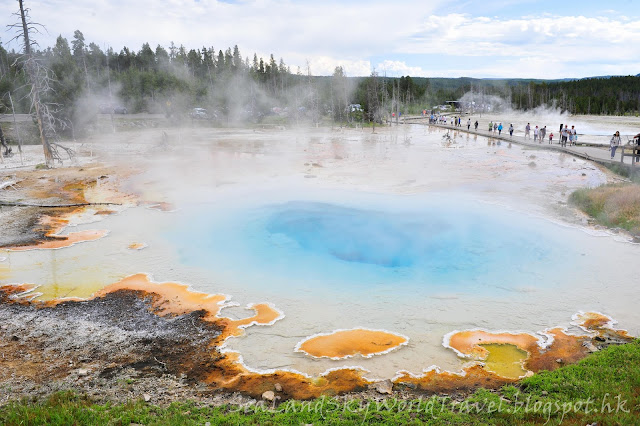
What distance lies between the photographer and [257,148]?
26453 millimetres

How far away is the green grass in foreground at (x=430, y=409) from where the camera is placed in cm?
400

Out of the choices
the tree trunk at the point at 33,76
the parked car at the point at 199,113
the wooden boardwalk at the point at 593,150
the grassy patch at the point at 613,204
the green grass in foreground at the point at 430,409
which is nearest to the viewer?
the green grass in foreground at the point at 430,409

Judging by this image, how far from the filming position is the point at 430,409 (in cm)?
436

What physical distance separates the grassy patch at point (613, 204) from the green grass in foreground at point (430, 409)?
7.25m

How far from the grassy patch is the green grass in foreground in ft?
23.8

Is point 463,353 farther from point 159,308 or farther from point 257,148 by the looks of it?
point 257,148

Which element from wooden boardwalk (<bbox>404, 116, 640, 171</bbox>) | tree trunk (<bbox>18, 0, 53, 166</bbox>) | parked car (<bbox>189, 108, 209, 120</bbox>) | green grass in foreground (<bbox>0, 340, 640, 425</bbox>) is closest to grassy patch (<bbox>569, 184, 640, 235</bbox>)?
wooden boardwalk (<bbox>404, 116, 640, 171</bbox>)

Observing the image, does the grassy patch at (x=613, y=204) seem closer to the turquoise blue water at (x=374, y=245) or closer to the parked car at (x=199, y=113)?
the turquoise blue water at (x=374, y=245)

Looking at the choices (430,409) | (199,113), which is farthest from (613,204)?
(199,113)

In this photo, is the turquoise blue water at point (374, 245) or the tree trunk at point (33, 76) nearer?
the turquoise blue water at point (374, 245)

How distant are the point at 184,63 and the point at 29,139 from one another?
3837 cm

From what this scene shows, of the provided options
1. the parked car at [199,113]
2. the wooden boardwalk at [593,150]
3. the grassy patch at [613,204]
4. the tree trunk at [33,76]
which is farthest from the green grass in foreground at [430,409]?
the parked car at [199,113]

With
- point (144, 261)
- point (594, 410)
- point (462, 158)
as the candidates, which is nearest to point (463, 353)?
point (594, 410)

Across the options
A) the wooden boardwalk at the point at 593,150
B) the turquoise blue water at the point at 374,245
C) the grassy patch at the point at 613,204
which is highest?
the wooden boardwalk at the point at 593,150
